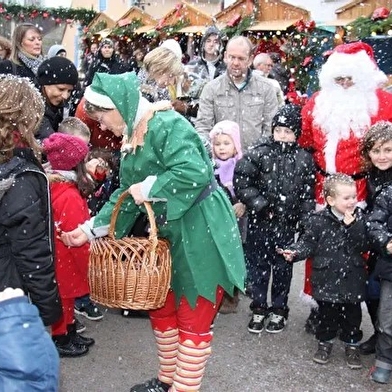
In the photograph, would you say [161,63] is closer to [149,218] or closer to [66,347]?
[149,218]

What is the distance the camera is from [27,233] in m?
2.64

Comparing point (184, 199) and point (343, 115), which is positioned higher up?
point (343, 115)

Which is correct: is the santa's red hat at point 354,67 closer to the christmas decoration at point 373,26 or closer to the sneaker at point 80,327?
the sneaker at point 80,327

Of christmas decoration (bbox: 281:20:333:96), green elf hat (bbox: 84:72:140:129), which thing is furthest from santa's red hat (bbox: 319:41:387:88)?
christmas decoration (bbox: 281:20:333:96)

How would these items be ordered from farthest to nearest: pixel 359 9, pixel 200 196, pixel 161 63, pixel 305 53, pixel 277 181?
pixel 305 53
pixel 359 9
pixel 161 63
pixel 277 181
pixel 200 196

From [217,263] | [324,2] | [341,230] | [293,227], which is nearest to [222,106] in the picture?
[293,227]

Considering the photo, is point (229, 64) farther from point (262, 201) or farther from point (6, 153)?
point (6, 153)

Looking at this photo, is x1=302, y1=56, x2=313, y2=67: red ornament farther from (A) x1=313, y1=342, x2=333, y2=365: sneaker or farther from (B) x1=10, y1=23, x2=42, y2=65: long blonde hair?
(A) x1=313, y1=342, x2=333, y2=365: sneaker

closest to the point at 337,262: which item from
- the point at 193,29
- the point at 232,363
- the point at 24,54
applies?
the point at 232,363

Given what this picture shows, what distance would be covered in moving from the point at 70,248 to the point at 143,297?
119 centimetres

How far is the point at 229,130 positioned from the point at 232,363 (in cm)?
191

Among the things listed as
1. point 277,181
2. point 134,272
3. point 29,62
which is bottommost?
point 134,272

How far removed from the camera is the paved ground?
387 cm

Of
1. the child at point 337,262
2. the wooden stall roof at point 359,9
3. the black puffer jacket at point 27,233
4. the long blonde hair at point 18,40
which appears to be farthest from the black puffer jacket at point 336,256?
the wooden stall roof at point 359,9
